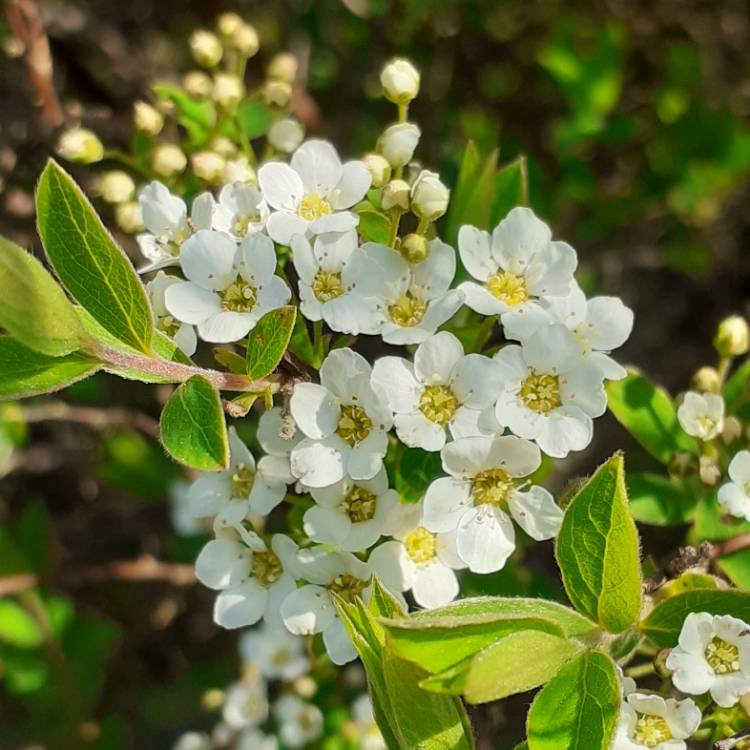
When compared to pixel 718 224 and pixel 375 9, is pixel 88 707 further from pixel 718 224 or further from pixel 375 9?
pixel 718 224

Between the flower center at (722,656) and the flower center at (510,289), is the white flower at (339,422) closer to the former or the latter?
the flower center at (510,289)

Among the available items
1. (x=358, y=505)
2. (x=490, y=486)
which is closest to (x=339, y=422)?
(x=358, y=505)

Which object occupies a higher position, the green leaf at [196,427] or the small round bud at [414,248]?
the small round bud at [414,248]

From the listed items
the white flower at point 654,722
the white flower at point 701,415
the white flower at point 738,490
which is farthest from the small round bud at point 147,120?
the white flower at point 654,722

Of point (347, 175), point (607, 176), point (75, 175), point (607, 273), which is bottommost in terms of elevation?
point (607, 273)

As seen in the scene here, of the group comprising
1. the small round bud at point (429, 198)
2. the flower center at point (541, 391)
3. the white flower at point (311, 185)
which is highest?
the small round bud at point (429, 198)

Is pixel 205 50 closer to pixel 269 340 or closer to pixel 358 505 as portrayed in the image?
pixel 269 340

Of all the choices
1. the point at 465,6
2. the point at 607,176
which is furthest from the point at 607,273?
the point at 465,6
